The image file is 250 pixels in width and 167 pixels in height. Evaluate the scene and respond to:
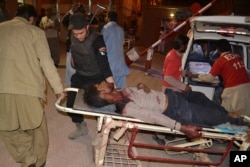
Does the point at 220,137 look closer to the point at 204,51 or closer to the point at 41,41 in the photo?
the point at 41,41

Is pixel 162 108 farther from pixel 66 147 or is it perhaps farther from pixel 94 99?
pixel 66 147

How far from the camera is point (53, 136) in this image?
14.3ft

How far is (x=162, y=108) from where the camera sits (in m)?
→ 3.24

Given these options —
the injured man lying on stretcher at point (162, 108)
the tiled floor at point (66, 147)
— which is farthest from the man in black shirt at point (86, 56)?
the tiled floor at point (66, 147)

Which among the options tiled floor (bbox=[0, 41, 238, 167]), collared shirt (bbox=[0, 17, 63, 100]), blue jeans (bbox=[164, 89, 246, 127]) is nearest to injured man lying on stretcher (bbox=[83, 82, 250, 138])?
blue jeans (bbox=[164, 89, 246, 127])

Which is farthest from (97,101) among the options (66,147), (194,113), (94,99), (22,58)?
(66,147)

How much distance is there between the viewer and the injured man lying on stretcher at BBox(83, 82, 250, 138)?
2.92m

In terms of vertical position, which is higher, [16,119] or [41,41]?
[41,41]

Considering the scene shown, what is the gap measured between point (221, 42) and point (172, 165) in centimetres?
192

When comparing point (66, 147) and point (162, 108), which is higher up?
point (162, 108)

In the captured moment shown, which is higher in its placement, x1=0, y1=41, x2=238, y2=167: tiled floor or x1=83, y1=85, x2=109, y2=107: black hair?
x1=83, y1=85, x2=109, y2=107: black hair

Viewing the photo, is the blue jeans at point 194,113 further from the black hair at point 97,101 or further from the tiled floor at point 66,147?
the tiled floor at point 66,147

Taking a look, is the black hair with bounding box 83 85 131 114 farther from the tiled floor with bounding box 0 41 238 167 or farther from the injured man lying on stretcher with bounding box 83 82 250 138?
the tiled floor with bounding box 0 41 238 167

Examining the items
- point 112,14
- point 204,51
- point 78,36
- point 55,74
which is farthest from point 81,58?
point 204,51
